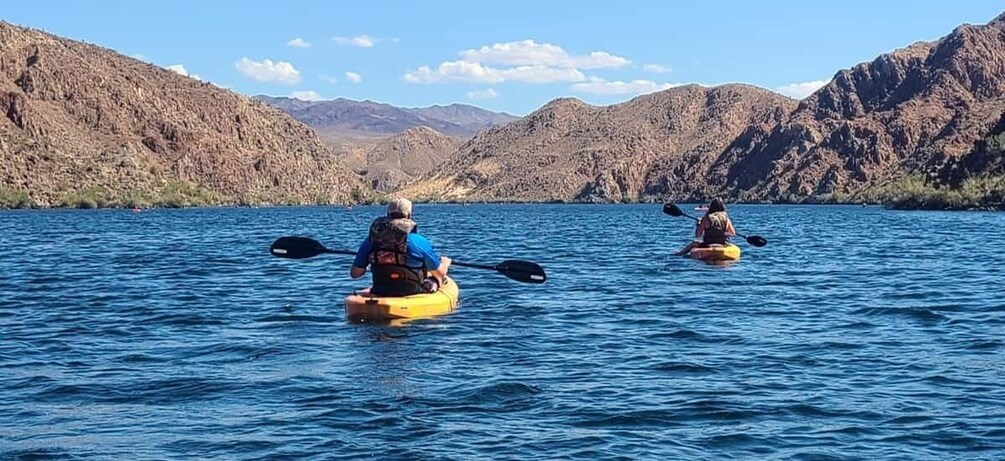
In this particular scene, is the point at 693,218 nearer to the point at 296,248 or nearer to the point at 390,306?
the point at 296,248

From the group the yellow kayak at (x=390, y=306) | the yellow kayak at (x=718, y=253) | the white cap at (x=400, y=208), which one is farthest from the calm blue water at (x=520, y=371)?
the yellow kayak at (x=718, y=253)

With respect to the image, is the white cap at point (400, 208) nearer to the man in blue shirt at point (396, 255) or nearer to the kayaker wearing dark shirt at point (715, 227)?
the man in blue shirt at point (396, 255)

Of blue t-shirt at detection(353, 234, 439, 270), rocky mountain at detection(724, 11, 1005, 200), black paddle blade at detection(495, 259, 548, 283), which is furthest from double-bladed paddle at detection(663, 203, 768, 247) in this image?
rocky mountain at detection(724, 11, 1005, 200)

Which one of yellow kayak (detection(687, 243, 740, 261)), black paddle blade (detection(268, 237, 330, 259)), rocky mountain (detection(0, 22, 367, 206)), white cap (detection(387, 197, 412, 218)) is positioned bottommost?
yellow kayak (detection(687, 243, 740, 261))

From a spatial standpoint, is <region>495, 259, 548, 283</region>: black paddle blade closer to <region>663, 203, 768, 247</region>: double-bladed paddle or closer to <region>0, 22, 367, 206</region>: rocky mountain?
<region>663, 203, 768, 247</region>: double-bladed paddle

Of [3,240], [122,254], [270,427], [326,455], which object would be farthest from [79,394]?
[3,240]

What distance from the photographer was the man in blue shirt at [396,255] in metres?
17.7

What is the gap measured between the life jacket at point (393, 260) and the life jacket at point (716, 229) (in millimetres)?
15559

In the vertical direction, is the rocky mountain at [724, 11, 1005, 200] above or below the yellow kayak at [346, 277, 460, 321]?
above

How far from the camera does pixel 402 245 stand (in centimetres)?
1805

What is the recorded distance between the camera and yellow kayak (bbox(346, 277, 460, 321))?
18109 millimetres

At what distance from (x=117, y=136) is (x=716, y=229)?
A: 14553 cm

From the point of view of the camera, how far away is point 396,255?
18188mm

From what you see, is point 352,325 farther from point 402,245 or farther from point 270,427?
point 270,427
